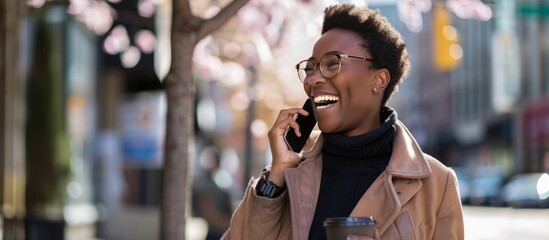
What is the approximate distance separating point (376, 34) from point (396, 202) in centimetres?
54

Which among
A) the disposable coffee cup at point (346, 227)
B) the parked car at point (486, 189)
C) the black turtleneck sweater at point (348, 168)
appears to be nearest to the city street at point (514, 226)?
the parked car at point (486, 189)

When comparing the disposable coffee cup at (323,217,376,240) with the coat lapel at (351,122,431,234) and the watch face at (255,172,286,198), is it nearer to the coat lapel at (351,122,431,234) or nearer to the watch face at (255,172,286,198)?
the coat lapel at (351,122,431,234)

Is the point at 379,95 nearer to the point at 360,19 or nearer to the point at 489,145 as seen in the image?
the point at 360,19

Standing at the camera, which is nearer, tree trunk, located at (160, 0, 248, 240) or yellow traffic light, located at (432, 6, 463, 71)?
tree trunk, located at (160, 0, 248, 240)

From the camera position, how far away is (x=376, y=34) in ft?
10.3

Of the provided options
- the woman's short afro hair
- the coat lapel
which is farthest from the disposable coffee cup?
the woman's short afro hair

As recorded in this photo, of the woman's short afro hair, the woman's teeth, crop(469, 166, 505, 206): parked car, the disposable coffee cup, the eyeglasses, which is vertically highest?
the woman's short afro hair

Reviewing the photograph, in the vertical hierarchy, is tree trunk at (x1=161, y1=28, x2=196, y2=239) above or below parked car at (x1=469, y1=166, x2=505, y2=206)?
above

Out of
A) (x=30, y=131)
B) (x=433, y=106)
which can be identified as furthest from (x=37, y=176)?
(x=433, y=106)

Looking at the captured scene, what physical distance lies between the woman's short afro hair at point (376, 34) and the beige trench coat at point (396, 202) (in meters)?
0.22

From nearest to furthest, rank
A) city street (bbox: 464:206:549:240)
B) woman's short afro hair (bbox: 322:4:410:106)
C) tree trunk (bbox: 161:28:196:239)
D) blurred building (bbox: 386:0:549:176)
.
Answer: woman's short afro hair (bbox: 322:4:410:106) < tree trunk (bbox: 161:28:196:239) < city street (bbox: 464:206:549:240) < blurred building (bbox: 386:0:549:176)

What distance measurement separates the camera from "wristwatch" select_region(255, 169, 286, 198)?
316cm

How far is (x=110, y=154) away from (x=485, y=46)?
1683 inches

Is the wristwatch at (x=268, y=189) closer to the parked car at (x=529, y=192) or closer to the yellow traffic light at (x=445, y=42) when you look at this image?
the yellow traffic light at (x=445, y=42)
